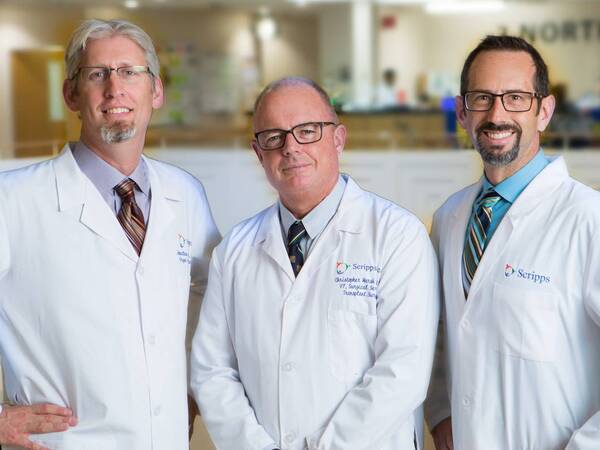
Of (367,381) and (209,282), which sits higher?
(209,282)

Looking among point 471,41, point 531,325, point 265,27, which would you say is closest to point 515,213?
point 531,325

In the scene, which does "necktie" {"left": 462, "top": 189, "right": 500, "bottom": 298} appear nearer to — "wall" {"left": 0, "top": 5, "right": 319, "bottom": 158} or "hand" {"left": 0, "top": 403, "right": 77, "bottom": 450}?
"hand" {"left": 0, "top": 403, "right": 77, "bottom": 450}

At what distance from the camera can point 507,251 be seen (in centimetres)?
183

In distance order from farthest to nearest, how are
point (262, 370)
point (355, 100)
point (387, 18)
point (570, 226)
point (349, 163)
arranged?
1. point (387, 18)
2. point (355, 100)
3. point (349, 163)
4. point (262, 370)
5. point (570, 226)

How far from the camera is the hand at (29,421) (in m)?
1.83

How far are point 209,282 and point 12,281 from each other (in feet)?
1.38

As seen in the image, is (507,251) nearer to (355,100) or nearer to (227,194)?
(227,194)

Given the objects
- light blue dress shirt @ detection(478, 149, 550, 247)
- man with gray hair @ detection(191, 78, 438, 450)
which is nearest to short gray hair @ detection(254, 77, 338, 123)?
man with gray hair @ detection(191, 78, 438, 450)

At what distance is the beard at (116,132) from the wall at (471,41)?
1175 centimetres

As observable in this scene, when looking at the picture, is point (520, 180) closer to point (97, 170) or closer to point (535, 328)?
point (535, 328)

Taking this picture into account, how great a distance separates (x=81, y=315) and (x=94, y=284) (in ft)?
0.22

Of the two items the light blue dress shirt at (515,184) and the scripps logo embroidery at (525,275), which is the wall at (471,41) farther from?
the scripps logo embroidery at (525,275)

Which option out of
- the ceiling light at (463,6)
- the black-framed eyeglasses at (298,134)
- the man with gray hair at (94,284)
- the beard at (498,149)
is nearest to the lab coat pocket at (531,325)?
the beard at (498,149)

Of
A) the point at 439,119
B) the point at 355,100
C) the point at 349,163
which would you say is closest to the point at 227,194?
the point at 349,163
